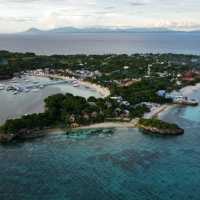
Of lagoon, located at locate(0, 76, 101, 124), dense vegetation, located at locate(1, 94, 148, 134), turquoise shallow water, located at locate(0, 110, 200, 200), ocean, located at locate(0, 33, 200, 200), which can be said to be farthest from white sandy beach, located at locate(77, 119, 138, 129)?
lagoon, located at locate(0, 76, 101, 124)

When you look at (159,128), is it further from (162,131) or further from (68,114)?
(68,114)

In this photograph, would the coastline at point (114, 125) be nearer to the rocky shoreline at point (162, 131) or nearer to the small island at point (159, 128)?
the small island at point (159, 128)

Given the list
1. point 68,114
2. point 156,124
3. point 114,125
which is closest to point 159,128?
point 156,124

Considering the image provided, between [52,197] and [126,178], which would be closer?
[52,197]

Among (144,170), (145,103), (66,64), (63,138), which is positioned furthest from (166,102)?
(66,64)

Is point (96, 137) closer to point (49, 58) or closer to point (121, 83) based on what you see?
point (121, 83)

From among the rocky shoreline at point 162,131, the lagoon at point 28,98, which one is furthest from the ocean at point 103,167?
the lagoon at point 28,98
